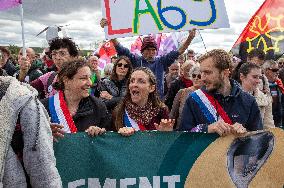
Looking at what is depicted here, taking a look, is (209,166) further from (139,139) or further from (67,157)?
(67,157)

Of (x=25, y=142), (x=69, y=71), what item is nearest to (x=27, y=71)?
(x=69, y=71)

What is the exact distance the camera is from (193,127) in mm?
3387

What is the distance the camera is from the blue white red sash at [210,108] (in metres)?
3.37

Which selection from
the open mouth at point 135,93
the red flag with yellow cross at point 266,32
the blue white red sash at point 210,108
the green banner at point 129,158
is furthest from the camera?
the red flag with yellow cross at point 266,32

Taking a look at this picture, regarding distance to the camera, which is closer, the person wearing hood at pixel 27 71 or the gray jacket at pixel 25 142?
the gray jacket at pixel 25 142

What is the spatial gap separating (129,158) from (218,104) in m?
0.81

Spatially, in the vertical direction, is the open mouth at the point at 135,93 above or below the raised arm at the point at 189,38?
below

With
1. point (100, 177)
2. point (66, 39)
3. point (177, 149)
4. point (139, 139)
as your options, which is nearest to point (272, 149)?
point (177, 149)

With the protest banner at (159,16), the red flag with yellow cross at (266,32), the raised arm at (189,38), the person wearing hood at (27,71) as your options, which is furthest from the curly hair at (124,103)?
the red flag with yellow cross at (266,32)

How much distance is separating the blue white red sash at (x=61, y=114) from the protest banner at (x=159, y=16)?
147 cm

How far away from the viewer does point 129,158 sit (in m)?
3.18

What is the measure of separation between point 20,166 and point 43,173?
0.10 metres

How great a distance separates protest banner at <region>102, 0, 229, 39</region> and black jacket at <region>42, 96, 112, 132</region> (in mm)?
1349

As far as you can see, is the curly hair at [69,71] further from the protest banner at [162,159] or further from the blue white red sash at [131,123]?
the protest banner at [162,159]
